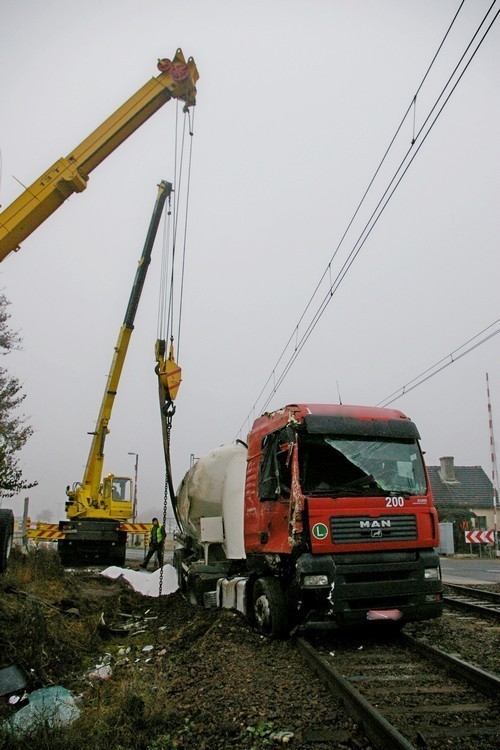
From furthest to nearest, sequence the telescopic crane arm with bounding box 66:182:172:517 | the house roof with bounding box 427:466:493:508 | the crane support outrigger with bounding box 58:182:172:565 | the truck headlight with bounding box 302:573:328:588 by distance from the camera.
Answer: the house roof with bounding box 427:466:493:508 → the crane support outrigger with bounding box 58:182:172:565 → the telescopic crane arm with bounding box 66:182:172:517 → the truck headlight with bounding box 302:573:328:588

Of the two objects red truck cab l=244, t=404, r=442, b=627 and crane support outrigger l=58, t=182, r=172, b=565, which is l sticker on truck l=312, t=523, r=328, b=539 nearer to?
red truck cab l=244, t=404, r=442, b=627

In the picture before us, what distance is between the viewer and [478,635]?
7547mm

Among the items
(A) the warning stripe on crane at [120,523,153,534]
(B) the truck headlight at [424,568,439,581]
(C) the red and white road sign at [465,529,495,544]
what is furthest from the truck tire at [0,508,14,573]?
(C) the red and white road sign at [465,529,495,544]

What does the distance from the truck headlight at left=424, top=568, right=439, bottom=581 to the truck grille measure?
444 mm

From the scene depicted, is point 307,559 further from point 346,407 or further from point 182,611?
point 182,611

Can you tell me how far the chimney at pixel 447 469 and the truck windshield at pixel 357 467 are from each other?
37952mm

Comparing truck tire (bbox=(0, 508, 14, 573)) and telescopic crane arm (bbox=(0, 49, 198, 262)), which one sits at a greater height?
telescopic crane arm (bbox=(0, 49, 198, 262))

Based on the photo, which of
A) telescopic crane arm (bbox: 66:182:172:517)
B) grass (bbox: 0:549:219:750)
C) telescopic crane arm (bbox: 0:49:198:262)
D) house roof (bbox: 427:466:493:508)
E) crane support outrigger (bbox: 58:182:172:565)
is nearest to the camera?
grass (bbox: 0:549:219:750)

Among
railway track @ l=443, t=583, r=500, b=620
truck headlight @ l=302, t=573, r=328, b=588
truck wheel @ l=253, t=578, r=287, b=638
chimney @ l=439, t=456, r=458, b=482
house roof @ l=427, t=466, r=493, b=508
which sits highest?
chimney @ l=439, t=456, r=458, b=482

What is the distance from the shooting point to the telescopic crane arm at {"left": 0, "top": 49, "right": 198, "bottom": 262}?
9.48 meters

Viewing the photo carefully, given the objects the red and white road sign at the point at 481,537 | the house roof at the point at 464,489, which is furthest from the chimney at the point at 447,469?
the red and white road sign at the point at 481,537

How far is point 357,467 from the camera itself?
736 centimetres

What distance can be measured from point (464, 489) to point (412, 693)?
40092 millimetres

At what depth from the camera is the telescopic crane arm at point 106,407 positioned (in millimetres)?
15766
